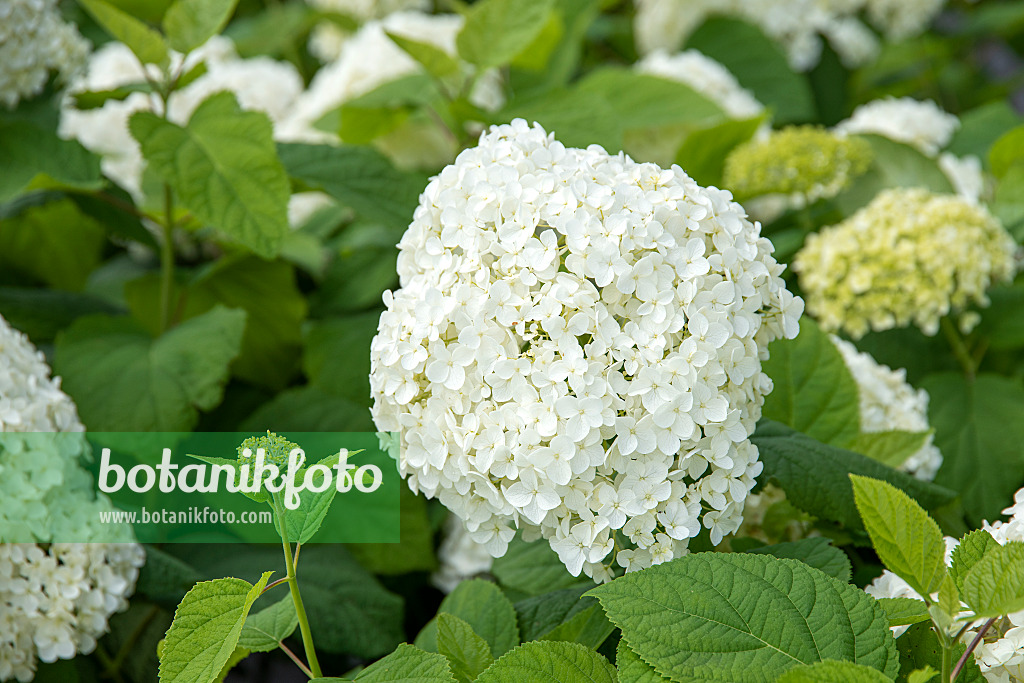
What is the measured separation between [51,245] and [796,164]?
67.7 inches

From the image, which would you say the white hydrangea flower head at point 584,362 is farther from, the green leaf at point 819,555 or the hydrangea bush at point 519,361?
the green leaf at point 819,555

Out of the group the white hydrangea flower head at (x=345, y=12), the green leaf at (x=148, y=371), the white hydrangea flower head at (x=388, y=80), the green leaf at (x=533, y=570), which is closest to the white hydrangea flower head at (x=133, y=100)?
the white hydrangea flower head at (x=388, y=80)

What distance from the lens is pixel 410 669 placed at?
89 cm

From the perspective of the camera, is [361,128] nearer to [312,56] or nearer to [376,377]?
[376,377]

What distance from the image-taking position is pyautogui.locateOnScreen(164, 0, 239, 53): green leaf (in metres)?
1.52

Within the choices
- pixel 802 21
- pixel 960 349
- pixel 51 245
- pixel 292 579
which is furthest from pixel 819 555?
pixel 802 21

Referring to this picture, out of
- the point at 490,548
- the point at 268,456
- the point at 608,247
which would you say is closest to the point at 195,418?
the point at 268,456

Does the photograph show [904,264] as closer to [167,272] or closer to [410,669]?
[410,669]

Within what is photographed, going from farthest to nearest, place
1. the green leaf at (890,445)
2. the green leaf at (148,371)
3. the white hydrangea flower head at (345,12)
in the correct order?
1. the white hydrangea flower head at (345,12)
2. the green leaf at (148,371)
3. the green leaf at (890,445)

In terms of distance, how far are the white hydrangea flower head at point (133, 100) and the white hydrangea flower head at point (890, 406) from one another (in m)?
1.56

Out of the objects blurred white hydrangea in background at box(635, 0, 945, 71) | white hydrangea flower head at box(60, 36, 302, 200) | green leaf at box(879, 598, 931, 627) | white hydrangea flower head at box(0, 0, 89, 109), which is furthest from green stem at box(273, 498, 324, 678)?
blurred white hydrangea in background at box(635, 0, 945, 71)

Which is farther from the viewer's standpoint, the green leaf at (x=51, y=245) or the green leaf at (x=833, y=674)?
the green leaf at (x=51, y=245)

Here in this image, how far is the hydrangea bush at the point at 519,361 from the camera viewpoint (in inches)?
35.3

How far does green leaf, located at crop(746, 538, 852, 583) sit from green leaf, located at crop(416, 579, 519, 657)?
0.32 m
